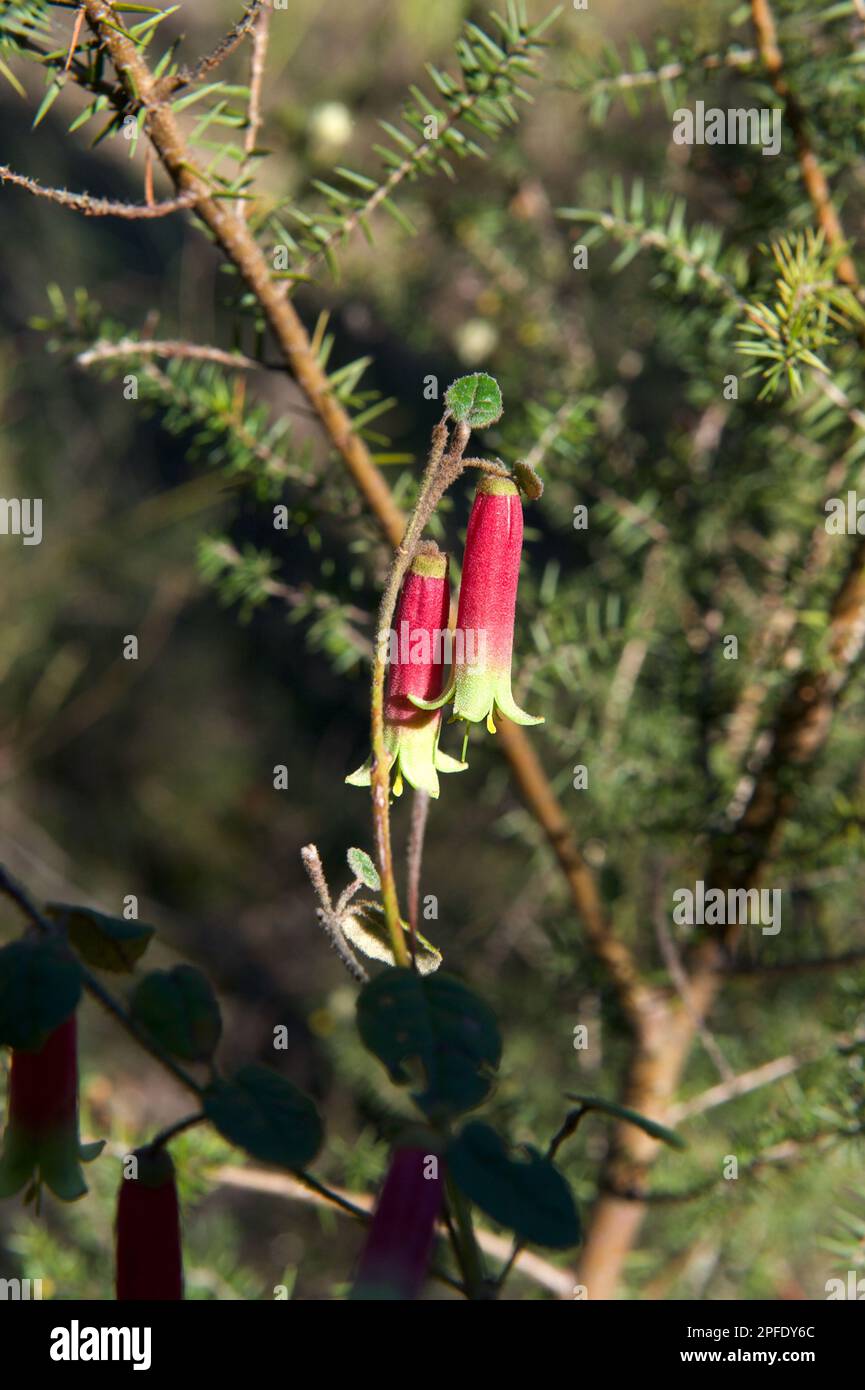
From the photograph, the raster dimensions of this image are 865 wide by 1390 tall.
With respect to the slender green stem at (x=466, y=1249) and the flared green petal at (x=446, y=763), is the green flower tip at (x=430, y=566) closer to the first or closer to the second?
the flared green petal at (x=446, y=763)

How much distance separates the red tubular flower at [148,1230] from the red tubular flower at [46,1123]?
21mm

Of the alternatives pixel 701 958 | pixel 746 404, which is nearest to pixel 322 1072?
pixel 701 958

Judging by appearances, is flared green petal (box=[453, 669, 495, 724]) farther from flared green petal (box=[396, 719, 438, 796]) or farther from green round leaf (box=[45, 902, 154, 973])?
green round leaf (box=[45, 902, 154, 973])

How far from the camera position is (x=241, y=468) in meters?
0.58

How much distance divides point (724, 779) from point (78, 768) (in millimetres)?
1726

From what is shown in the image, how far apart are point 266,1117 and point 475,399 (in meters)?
0.24

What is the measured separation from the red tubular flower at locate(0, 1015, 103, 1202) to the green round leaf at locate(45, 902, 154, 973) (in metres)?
0.03

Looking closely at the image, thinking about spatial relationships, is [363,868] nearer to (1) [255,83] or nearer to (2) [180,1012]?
(2) [180,1012]

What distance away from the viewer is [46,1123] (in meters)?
0.37

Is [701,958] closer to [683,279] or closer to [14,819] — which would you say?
[683,279]

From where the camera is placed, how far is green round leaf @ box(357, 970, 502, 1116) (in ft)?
0.97

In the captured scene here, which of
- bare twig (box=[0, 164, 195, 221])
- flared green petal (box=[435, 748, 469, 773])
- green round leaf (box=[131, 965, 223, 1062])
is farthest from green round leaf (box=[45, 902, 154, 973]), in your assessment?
bare twig (box=[0, 164, 195, 221])

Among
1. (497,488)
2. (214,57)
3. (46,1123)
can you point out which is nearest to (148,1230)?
(46,1123)
